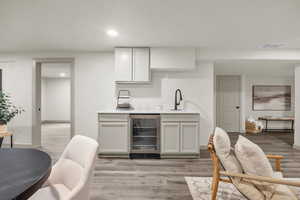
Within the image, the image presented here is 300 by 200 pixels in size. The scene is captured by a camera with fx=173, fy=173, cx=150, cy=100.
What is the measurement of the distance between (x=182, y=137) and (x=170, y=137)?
233 millimetres

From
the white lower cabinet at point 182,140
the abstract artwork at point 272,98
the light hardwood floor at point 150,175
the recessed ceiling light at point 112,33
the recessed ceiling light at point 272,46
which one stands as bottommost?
the light hardwood floor at point 150,175

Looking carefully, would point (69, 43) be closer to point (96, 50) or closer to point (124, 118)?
point (96, 50)

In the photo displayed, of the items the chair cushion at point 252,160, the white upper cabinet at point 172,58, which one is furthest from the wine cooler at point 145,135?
the chair cushion at point 252,160

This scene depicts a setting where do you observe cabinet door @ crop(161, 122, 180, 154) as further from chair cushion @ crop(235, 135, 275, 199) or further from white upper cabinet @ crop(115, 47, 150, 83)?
chair cushion @ crop(235, 135, 275, 199)

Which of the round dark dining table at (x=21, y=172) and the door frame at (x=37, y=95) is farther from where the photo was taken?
the door frame at (x=37, y=95)

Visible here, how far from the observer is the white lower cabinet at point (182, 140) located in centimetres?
336

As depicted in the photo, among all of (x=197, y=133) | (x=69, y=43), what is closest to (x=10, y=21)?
(x=69, y=43)

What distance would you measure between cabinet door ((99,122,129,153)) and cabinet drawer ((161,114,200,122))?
0.78 m

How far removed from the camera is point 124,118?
133 inches

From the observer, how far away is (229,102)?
612 centimetres

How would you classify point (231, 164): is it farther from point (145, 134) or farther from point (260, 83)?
→ point (260, 83)

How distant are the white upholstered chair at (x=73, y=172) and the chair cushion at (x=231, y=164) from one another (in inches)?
48.1

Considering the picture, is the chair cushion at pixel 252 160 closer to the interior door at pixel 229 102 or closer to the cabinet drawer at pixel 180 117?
the cabinet drawer at pixel 180 117

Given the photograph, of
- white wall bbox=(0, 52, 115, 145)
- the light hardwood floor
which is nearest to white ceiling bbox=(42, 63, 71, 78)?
white wall bbox=(0, 52, 115, 145)
